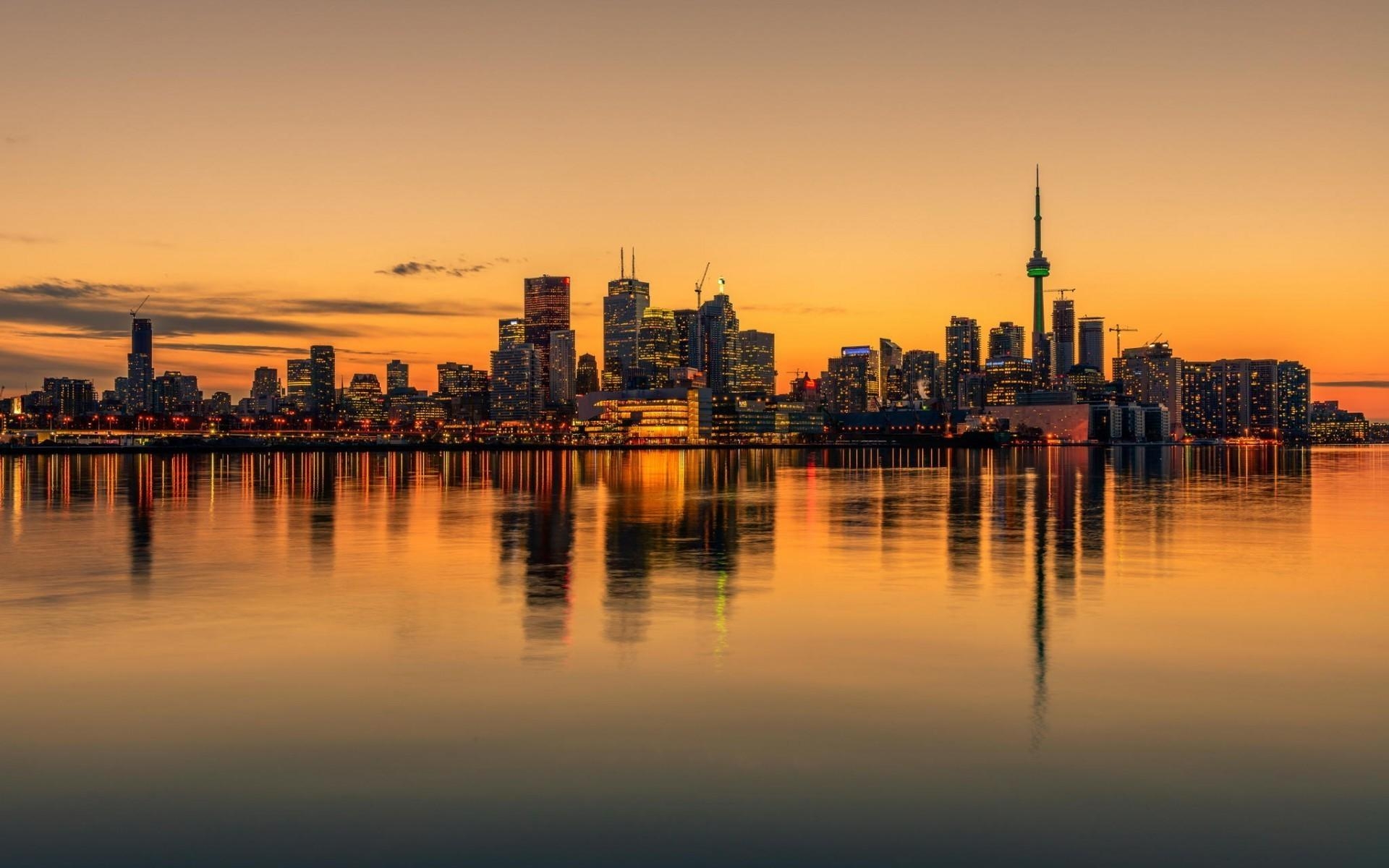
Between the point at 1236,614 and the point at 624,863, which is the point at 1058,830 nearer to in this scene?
the point at 624,863

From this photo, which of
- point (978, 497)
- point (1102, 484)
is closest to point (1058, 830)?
point (978, 497)

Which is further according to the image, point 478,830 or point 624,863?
point 478,830

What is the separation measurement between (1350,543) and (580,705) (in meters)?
38.9

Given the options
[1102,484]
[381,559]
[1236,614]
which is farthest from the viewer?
[1102,484]

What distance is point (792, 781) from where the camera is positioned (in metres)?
13.8

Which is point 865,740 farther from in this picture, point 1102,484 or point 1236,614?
point 1102,484

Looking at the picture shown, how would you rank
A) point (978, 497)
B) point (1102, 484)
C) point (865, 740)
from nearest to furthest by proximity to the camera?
point (865, 740), point (978, 497), point (1102, 484)

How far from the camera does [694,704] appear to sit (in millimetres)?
17766

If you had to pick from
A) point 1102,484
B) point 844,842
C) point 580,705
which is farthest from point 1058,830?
point 1102,484

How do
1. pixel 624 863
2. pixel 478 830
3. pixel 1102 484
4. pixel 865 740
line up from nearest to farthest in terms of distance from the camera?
pixel 624 863
pixel 478 830
pixel 865 740
pixel 1102 484

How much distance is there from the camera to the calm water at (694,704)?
40.1 ft

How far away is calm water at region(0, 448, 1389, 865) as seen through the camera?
1223 cm

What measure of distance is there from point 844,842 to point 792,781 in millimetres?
1943

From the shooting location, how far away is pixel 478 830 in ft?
40.2
